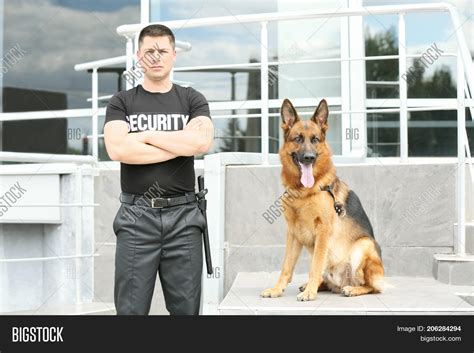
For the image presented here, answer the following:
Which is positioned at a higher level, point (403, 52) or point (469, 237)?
point (403, 52)

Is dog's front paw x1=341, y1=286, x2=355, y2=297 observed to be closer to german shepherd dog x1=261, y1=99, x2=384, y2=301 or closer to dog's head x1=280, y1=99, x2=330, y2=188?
german shepherd dog x1=261, y1=99, x2=384, y2=301

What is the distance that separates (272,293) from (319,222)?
0.47 meters

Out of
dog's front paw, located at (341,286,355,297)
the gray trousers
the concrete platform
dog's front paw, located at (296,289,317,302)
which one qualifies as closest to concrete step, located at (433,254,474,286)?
the concrete platform

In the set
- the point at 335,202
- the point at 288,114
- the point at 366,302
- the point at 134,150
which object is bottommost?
the point at 366,302

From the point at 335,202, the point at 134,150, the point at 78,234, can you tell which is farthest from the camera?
the point at 78,234

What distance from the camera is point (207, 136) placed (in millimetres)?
2887

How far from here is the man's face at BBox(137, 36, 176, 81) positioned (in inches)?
111

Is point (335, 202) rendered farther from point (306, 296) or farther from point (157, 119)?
point (157, 119)

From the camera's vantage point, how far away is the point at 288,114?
372cm

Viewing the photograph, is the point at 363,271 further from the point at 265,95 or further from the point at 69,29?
the point at 69,29

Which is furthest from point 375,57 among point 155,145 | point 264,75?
point 155,145

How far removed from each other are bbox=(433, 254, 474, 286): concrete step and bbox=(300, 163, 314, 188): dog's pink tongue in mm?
1109

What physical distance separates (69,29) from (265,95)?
409cm

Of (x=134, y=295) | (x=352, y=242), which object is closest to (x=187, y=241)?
(x=134, y=295)
